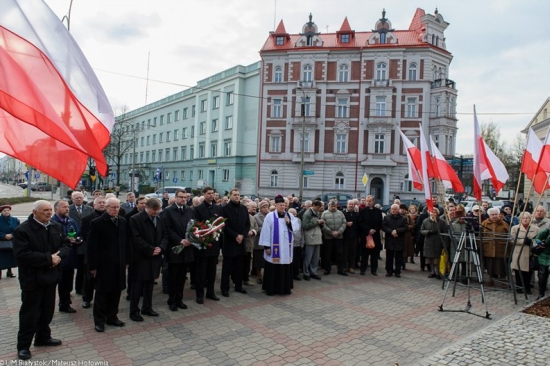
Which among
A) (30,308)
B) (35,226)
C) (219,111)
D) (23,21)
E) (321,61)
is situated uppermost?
(321,61)

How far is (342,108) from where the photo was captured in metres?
41.9

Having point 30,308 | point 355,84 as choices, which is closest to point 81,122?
point 30,308

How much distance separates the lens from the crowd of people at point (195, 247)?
5.01 metres

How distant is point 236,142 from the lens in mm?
46531

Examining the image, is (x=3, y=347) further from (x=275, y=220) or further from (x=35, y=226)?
(x=275, y=220)

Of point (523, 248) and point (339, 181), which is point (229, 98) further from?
point (523, 248)

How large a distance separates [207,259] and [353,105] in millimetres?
36702

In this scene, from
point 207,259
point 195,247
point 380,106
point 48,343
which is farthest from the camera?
point 380,106

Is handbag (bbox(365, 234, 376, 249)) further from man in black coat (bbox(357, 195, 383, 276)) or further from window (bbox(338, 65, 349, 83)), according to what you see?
window (bbox(338, 65, 349, 83))

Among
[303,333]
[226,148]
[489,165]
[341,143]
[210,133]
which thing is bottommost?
[303,333]

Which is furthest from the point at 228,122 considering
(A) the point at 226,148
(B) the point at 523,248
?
(B) the point at 523,248

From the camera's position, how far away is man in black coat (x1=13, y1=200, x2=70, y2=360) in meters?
4.70

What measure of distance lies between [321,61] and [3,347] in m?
40.8

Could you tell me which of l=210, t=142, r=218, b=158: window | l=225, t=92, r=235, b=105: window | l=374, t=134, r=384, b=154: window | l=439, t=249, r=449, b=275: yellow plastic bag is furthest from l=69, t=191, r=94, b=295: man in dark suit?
l=210, t=142, r=218, b=158: window
